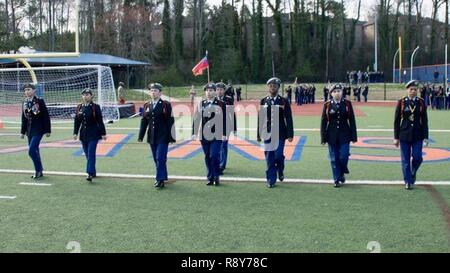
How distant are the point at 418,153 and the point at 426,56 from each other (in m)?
59.8

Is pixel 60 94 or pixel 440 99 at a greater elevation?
pixel 60 94

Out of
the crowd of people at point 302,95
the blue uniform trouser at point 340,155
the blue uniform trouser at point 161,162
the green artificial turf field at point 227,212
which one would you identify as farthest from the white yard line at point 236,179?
the crowd of people at point 302,95

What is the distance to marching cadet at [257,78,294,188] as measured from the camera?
845 centimetres

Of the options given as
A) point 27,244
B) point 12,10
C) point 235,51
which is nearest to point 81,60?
point 12,10

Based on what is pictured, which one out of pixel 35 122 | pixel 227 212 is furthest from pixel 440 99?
pixel 227 212

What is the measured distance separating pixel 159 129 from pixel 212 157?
40.1 inches

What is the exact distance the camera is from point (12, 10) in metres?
56.4

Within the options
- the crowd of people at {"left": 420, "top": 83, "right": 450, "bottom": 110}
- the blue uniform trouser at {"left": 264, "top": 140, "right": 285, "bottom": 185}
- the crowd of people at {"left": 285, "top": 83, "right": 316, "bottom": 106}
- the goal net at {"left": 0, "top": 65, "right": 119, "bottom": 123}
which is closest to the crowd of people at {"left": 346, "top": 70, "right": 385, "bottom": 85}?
the crowd of people at {"left": 285, "top": 83, "right": 316, "bottom": 106}

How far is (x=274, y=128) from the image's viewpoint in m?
8.57

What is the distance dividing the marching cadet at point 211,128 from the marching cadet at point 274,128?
729 mm

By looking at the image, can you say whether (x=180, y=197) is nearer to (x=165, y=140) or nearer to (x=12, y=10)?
(x=165, y=140)

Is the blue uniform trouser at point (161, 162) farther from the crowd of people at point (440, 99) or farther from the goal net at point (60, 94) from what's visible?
→ the crowd of people at point (440, 99)

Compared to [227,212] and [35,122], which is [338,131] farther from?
[35,122]

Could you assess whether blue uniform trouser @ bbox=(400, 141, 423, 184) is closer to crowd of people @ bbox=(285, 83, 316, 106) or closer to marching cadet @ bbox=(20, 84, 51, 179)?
marching cadet @ bbox=(20, 84, 51, 179)
